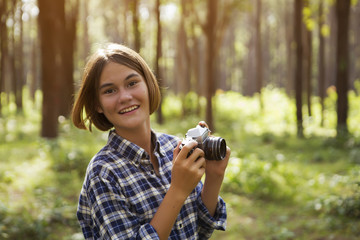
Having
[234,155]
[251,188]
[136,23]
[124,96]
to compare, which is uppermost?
[136,23]

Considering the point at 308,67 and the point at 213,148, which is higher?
the point at 308,67

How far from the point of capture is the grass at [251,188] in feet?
16.8

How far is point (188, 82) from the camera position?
20.4 m

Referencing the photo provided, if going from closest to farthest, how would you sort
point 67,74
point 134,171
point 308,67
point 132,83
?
point 134,171 → point 132,83 → point 67,74 → point 308,67

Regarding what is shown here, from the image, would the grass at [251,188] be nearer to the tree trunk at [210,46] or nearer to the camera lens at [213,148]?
the tree trunk at [210,46]

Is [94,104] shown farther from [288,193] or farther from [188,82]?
[188,82]

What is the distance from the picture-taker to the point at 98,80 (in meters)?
1.69

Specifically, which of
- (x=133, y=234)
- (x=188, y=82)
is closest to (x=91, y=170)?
(x=133, y=234)

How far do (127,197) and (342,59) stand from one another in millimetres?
10164

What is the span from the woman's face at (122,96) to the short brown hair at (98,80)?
3 cm

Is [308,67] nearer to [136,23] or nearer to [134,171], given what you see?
[136,23]

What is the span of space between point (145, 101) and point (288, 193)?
214 inches

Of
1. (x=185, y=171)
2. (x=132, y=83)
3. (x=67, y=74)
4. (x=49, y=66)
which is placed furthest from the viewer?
(x=67, y=74)

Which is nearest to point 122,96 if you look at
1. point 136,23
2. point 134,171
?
point 134,171
